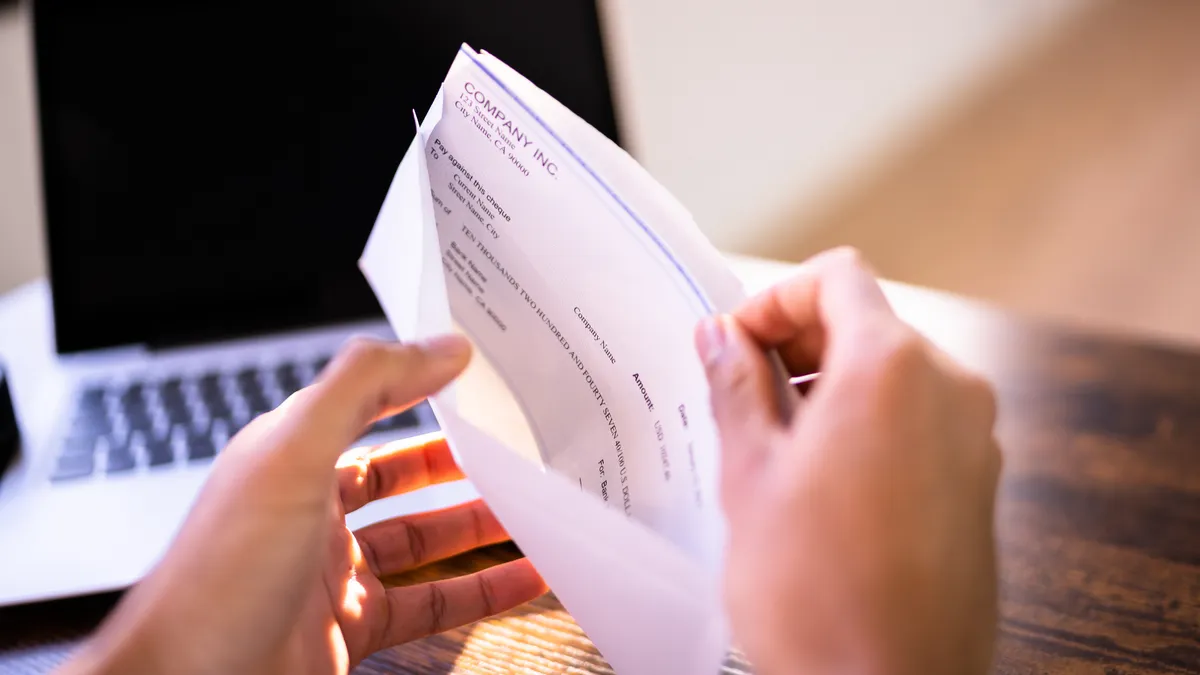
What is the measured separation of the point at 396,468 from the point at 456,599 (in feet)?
0.27

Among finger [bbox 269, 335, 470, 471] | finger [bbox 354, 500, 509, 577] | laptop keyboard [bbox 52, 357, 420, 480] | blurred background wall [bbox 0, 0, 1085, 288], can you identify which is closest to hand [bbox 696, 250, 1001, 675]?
finger [bbox 269, 335, 470, 471]

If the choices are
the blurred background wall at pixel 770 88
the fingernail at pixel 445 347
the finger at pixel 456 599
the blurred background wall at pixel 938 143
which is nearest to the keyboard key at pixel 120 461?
the finger at pixel 456 599

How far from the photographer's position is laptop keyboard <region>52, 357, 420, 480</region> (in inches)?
23.2

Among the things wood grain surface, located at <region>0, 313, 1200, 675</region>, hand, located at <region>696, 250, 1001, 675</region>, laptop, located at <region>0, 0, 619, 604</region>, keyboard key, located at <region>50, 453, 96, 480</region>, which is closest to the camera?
hand, located at <region>696, 250, 1001, 675</region>

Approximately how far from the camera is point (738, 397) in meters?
0.32

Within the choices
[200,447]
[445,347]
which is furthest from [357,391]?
[200,447]

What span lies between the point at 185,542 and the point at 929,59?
2178 mm

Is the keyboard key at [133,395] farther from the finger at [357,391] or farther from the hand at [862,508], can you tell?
the hand at [862,508]

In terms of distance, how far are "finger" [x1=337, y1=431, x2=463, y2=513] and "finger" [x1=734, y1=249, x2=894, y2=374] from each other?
0.22 m

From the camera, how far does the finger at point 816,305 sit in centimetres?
34

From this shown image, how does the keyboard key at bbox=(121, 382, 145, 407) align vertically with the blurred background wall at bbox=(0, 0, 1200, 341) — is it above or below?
below

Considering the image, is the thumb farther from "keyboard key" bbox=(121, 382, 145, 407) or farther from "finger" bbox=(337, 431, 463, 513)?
"keyboard key" bbox=(121, 382, 145, 407)

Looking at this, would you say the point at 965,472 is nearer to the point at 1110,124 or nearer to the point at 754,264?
the point at 754,264

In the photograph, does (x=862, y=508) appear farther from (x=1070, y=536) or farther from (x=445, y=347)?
(x=1070, y=536)
